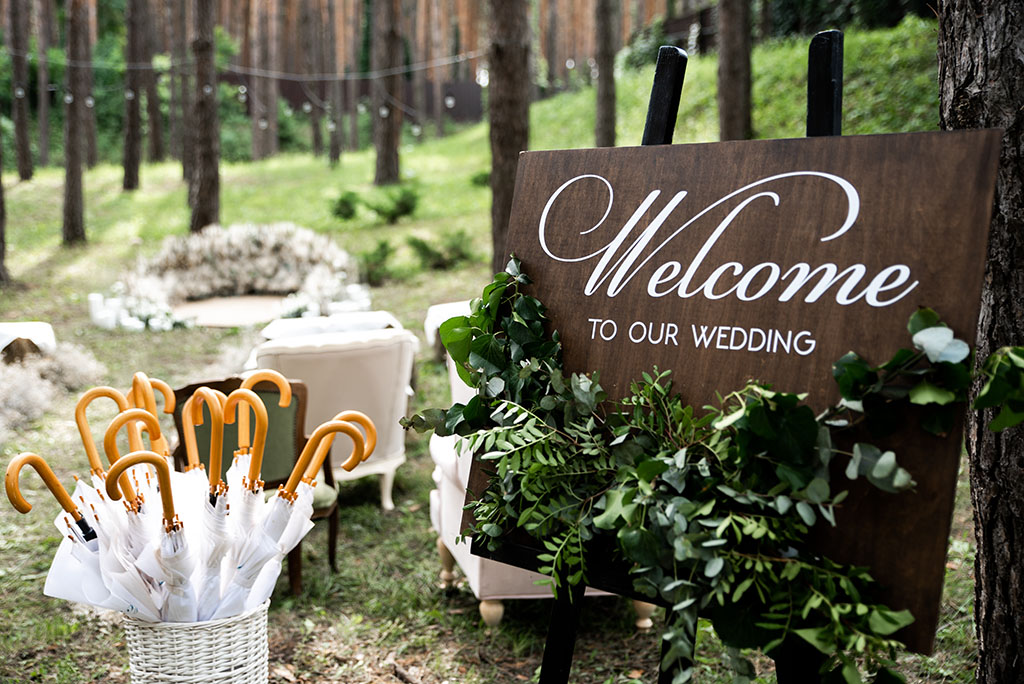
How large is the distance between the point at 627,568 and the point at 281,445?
2.18m

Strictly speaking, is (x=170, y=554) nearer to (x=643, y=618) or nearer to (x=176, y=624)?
(x=176, y=624)

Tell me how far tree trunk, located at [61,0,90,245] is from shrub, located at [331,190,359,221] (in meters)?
3.37

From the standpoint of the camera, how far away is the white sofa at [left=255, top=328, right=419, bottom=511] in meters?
3.85

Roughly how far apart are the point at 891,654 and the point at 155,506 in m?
1.71

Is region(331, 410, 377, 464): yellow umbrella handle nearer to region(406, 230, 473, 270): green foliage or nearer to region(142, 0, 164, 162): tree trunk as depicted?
region(406, 230, 473, 270): green foliage

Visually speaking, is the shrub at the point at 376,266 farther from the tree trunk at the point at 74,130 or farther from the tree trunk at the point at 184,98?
the tree trunk at the point at 184,98

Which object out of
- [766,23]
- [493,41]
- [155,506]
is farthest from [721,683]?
[766,23]

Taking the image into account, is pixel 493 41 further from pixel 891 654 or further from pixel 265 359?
pixel 891 654

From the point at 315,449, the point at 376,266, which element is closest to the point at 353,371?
the point at 315,449

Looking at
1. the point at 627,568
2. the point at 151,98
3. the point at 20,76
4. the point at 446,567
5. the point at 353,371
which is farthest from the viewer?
the point at 151,98

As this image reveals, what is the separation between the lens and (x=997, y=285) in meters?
1.89

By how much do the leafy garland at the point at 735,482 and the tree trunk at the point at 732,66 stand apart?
755cm

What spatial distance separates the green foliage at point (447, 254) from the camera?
9727 millimetres

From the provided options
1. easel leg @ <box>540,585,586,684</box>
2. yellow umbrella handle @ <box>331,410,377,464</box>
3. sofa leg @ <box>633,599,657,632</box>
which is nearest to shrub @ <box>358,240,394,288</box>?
sofa leg @ <box>633,599,657,632</box>
